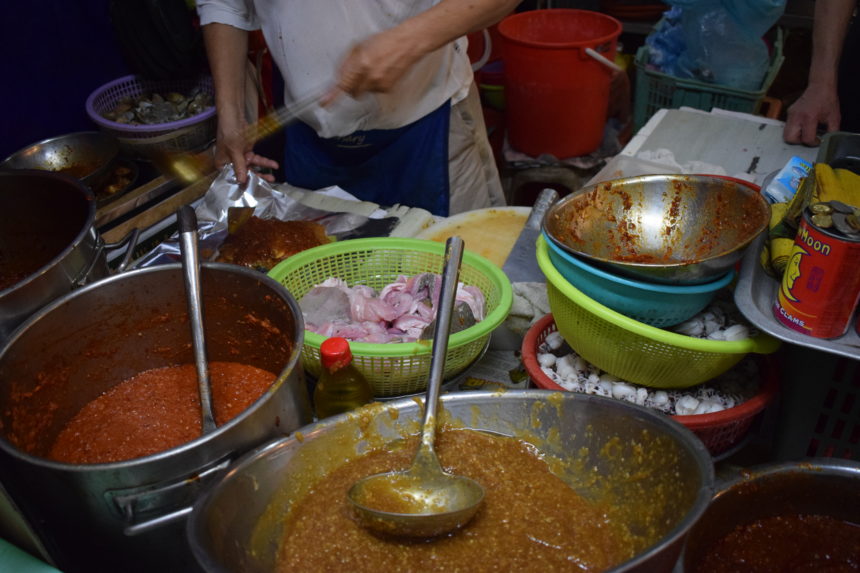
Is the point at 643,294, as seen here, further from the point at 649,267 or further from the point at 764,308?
the point at 764,308

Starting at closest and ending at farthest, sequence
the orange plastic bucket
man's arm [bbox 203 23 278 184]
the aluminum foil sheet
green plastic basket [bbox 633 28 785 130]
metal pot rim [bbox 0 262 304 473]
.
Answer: metal pot rim [bbox 0 262 304 473], the aluminum foil sheet, man's arm [bbox 203 23 278 184], green plastic basket [bbox 633 28 785 130], the orange plastic bucket

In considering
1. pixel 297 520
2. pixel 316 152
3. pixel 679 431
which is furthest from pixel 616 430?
pixel 316 152

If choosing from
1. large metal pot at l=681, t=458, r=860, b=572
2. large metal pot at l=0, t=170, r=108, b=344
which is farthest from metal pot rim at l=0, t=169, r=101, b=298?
large metal pot at l=681, t=458, r=860, b=572

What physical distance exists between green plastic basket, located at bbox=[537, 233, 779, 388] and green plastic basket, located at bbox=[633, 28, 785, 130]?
217 cm

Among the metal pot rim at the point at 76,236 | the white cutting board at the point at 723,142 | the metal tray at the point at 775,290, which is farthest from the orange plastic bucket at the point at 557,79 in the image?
the metal pot rim at the point at 76,236

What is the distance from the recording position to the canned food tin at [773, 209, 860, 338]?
945mm

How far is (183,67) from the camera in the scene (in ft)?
9.24

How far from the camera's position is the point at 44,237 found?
1.62 meters

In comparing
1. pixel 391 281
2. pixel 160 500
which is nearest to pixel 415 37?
pixel 391 281

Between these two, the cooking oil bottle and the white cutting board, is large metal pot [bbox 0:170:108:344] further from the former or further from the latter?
the white cutting board

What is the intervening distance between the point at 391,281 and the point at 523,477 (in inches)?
29.8

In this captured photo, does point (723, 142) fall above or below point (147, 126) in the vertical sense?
above

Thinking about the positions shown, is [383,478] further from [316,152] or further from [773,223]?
[316,152]

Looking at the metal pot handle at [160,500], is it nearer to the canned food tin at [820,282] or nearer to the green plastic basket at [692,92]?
the canned food tin at [820,282]
